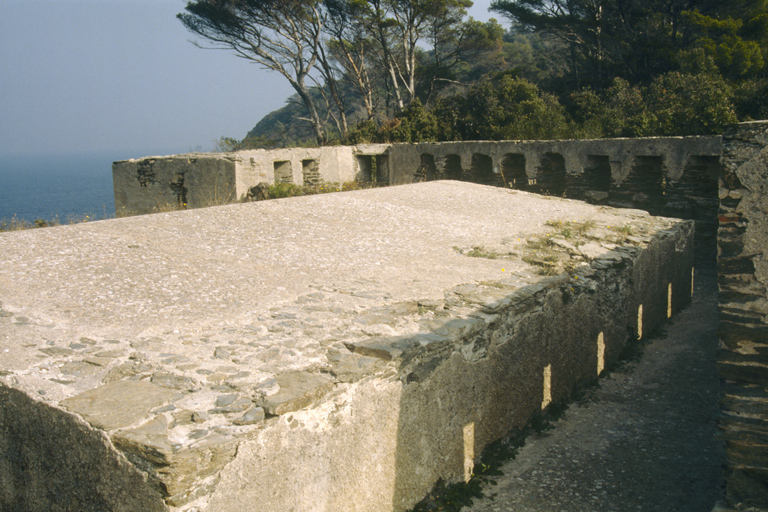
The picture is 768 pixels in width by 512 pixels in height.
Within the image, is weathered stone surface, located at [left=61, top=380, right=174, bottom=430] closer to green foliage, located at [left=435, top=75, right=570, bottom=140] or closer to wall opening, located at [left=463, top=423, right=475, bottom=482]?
Answer: wall opening, located at [left=463, top=423, right=475, bottom=482]

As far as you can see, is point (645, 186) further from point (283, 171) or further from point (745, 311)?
point (745, 311)

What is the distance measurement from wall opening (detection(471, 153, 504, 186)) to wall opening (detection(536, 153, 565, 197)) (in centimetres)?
116

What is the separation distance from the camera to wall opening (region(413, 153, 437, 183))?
1472 cm

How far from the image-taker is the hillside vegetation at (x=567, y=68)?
12828mm

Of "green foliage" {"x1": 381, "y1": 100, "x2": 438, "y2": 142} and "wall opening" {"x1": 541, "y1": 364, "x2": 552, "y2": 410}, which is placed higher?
"green foliage" {"x1": 381, "y1": 100, "x2": 438, "y2": 142}

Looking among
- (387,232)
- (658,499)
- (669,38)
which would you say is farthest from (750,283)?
(669,38)

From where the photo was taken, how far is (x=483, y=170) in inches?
534

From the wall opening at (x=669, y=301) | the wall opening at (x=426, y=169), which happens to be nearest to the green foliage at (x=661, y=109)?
the wall opening at (x=426, y=169)

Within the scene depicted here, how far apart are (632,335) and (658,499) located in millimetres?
2996

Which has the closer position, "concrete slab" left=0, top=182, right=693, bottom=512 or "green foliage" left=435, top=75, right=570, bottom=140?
"concrete slab" left=0, top=182, right=693, bottom=512

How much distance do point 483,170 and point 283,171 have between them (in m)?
4.69

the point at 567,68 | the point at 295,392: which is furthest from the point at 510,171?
the point at 567,68

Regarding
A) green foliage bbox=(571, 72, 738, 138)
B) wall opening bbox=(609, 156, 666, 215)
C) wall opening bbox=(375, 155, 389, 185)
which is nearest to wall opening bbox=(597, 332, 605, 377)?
wall opening bbox=(609, 156, 666, 215)

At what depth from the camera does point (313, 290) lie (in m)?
4.42
